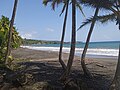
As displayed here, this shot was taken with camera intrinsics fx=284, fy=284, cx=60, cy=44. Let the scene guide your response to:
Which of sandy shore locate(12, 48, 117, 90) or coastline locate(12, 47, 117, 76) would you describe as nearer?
sandy shore locate(12, 48, 117, 90)

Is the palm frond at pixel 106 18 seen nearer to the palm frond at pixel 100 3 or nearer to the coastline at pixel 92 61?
→ the palm frond at pixel 100 3

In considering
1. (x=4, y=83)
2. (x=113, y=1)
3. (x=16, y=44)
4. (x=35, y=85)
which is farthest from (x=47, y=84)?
(x=16, y=44)

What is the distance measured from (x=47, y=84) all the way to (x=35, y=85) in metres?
0.56

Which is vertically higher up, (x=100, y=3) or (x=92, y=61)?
(x=100, y=3)

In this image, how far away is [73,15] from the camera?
550 inches

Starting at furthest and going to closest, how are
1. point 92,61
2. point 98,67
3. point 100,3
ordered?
point 92,61 < point 98,67 < point 100,3

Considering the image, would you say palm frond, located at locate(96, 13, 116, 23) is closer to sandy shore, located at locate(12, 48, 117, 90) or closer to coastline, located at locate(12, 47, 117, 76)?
sandy shore, located at locate(12, 48, 117, 90)

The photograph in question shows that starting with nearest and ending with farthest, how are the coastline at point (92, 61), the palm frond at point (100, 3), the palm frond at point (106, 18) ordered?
→ the palm frond at point (100, 3) → the palm frond at point (106, 18) → the coastline at point (92, 61)

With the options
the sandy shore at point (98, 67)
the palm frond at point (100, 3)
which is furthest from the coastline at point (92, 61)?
the palm frond at point (100, 3)

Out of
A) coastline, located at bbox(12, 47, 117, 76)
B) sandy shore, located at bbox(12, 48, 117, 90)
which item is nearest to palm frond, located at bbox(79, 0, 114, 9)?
sandy shore, located at bbox(12, 48, 117, 90)

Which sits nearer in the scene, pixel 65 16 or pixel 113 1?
pixel 113 1

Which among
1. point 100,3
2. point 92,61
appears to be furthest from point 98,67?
point 100,3

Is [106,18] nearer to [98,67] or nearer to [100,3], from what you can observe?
[100,3]

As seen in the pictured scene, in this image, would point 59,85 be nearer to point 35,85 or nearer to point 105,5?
point 35,85
